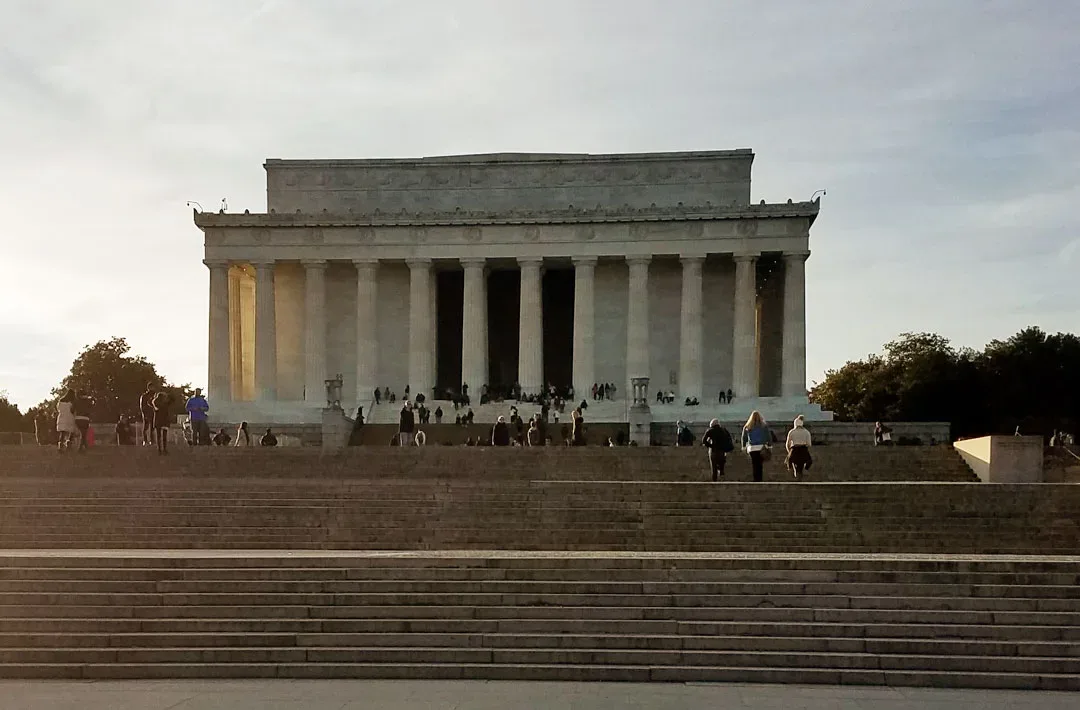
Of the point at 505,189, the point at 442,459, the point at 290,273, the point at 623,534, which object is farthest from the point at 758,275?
the point at 623,534

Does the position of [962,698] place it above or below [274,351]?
below

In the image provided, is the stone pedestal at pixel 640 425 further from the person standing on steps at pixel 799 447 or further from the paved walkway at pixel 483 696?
the paved walkway at pixel 483 696

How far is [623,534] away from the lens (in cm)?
1844

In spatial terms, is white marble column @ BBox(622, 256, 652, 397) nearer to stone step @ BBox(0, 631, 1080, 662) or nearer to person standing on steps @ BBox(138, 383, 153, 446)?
person standing on steps @ BBox(138, 383, 153, 446)

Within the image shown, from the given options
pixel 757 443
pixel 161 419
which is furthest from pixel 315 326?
pixel 757 443

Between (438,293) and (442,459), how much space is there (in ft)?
107

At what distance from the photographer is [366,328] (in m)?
52.3

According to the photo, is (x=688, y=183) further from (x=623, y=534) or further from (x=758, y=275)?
(x=623, y=534)

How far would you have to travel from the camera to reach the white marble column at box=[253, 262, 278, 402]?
51.8 meters

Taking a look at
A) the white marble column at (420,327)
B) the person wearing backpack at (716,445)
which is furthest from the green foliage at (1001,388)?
the person wearing backpack at (716,445)

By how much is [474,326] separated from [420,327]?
262cm

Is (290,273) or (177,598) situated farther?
(290,273)

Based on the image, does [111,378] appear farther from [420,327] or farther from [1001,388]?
[1001,388]

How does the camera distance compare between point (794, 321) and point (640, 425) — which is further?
point (794, 321)
